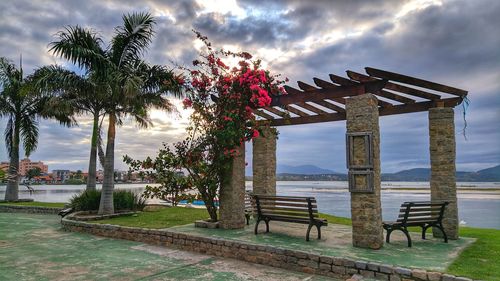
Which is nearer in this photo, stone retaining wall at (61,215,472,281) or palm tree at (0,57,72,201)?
stone retaining wall at (61,215,472,281)

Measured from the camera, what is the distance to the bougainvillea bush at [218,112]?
27.9ft

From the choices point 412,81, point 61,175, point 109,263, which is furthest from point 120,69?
point 61,175

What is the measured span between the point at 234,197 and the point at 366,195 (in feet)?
11.9

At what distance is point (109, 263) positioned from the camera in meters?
6.24

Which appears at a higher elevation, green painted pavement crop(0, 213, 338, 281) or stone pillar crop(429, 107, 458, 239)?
stone pillar crop(429, 107, 458, 239)

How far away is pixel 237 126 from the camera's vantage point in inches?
337

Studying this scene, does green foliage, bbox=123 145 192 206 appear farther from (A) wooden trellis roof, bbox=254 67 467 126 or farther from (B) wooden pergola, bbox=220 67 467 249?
(A) wooden trellis roof, bbox=254 67 467 126

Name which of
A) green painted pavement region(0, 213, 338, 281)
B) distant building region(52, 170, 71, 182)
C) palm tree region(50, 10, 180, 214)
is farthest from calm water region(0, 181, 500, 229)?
distant building region(52, 170, 71, 182)

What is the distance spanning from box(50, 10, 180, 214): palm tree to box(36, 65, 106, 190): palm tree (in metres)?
0.38

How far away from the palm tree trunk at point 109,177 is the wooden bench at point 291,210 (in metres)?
7.03

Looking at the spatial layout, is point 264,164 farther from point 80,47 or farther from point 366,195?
point 80,47

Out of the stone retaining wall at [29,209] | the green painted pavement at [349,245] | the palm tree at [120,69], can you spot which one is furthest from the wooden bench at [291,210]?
the stone retaining wall at [29,209]

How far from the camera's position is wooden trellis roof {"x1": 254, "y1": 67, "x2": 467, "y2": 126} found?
22.3 feet

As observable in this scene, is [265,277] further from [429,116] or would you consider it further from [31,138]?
[31,138]
